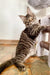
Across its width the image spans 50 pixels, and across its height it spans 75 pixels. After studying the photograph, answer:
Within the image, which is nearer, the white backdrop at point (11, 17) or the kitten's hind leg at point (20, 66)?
the kitten's hind leg at point (20, 66)

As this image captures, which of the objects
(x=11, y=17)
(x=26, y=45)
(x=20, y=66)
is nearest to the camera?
(x=20, y=66)

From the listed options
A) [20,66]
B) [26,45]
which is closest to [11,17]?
[26,45]

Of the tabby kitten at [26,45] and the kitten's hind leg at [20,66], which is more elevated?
the tabby kitten at [26,45]

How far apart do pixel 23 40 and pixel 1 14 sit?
3.42 feet

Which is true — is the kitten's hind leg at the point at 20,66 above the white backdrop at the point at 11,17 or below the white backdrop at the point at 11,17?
below

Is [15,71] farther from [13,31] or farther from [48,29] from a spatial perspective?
[13,31]

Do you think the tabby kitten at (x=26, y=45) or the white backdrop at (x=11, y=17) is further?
the white backdrop at (x=11, y=17)

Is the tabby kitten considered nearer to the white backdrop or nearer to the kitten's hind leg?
the kitten's hind leg

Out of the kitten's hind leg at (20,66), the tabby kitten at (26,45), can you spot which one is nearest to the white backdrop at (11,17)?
the tabby kitten at (26,45)

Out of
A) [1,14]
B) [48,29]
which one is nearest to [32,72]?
[48,29]

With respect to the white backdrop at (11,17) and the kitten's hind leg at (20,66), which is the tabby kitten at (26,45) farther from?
the white backdrop at (11,17)

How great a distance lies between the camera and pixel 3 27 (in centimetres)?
180

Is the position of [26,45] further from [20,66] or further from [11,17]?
[11,17]

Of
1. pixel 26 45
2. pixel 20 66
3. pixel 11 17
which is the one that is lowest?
pixel 20 66
